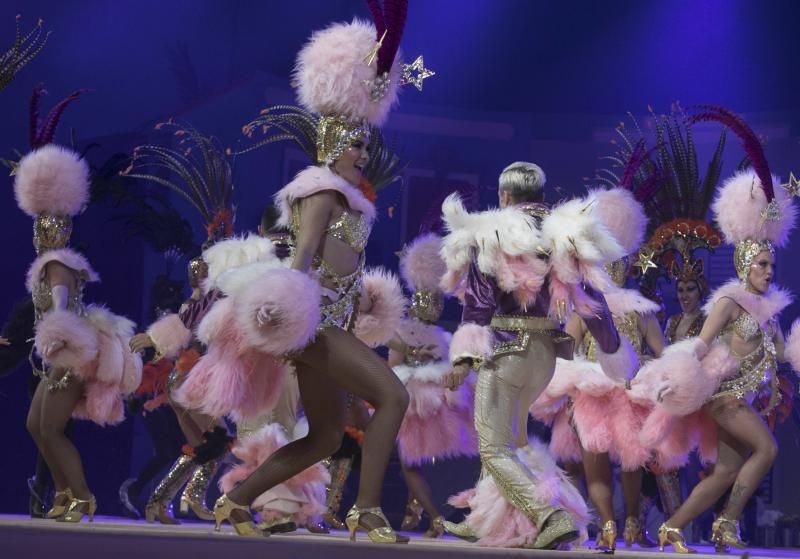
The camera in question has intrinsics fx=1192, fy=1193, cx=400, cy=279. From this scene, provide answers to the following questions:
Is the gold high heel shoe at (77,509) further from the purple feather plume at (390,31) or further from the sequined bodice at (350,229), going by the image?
the purple feather plume at (390,31)

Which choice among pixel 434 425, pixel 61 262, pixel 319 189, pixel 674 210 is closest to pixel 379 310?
pixel 319 189

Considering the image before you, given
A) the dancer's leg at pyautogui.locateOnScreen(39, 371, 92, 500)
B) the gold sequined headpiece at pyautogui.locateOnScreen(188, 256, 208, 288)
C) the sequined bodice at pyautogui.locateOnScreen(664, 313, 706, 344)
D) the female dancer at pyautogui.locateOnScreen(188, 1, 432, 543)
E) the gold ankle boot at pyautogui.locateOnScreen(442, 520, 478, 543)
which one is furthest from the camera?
the gold sequined headpiece at pyautogui.locateOnScreen(188, 256, 208, 288)

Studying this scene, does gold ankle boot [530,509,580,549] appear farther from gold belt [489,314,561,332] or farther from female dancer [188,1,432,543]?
gold belt [489,314,561,332]

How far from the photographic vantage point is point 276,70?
1116 cm

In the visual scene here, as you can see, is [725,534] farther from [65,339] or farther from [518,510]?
[65,339]

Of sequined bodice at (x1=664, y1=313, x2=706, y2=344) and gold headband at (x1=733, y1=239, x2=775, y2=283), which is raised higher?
gold headband at (x1=733, y1=239, x2=775, y2=283)

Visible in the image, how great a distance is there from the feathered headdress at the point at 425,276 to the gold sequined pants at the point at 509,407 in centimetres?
291

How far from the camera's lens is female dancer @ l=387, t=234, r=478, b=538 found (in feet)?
26.2

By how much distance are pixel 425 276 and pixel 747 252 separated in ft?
7.62

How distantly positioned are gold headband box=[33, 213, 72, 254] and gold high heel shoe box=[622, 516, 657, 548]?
13.1ft

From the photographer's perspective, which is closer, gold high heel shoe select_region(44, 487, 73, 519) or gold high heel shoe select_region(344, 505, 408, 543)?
gold high heel shoe select_region(344, 505, 408, 543)

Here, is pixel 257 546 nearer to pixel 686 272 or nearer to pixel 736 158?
pixel 686 272

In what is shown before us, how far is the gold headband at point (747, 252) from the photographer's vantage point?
709 centimetres

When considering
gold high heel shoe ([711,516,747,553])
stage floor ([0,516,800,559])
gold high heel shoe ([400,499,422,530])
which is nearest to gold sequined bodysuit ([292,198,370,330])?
stage floor ([0,516,800,559])
